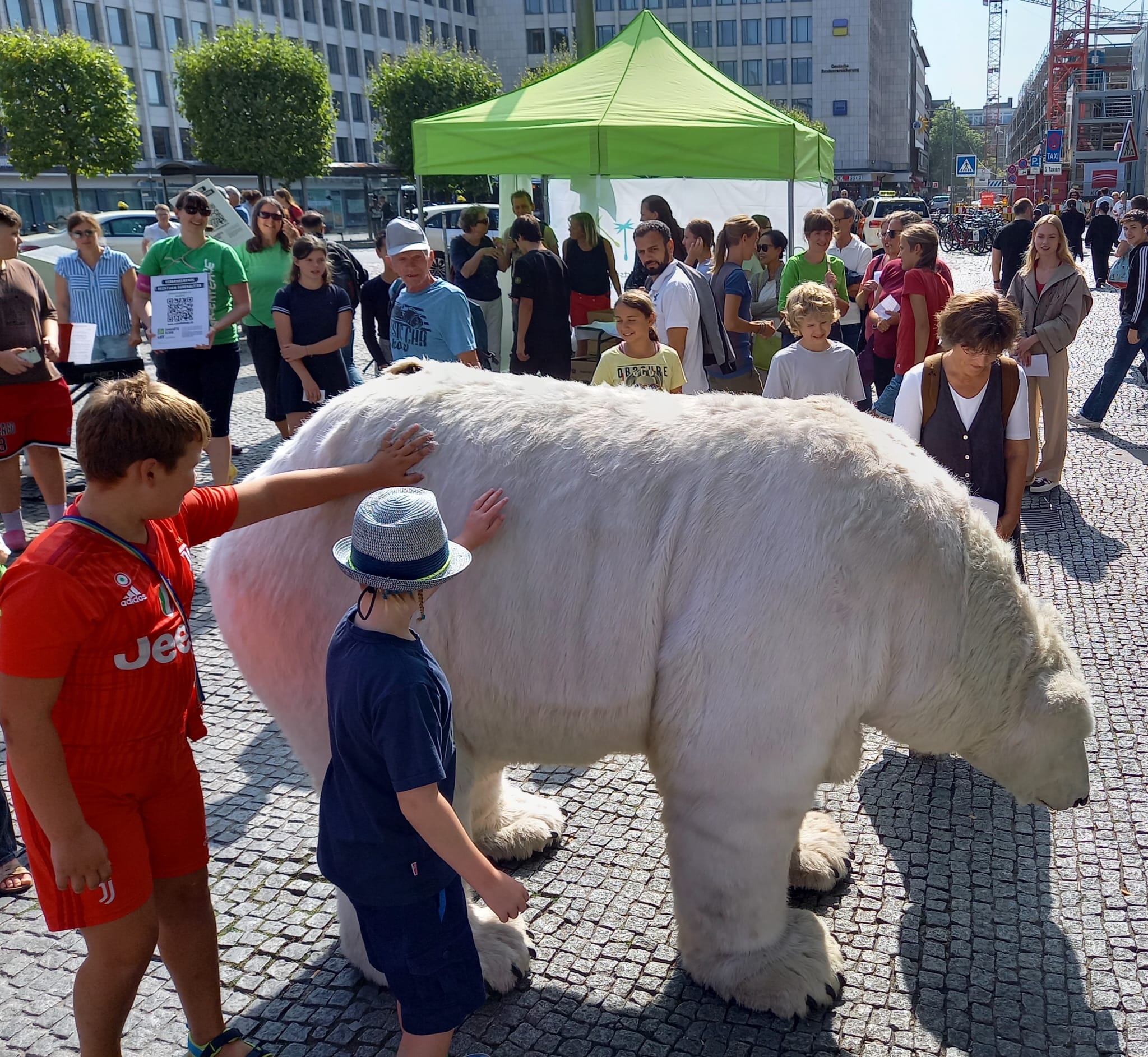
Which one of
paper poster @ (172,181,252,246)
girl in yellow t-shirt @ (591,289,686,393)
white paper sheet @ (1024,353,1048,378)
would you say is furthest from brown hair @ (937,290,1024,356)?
paper poster @ (172,181,252,246)

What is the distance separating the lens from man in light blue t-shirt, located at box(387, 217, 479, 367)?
18.9 ft

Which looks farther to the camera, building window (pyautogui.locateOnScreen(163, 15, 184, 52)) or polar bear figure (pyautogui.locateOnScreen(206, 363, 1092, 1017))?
building window (pyautogui.locateOnScreen(163, 15, 184, 52))

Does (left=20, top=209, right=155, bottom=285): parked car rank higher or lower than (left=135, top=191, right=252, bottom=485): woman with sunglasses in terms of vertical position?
higher

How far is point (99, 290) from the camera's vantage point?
872cm

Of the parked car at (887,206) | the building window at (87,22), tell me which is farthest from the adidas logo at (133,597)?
the building window at (87,22)

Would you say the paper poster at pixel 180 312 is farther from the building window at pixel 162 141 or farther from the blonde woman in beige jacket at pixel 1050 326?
the building window at pixel 162 141

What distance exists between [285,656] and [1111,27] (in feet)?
→ 334

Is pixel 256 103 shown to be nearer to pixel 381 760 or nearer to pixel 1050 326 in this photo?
pixel 1050 326

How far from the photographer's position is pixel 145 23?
57.6 m

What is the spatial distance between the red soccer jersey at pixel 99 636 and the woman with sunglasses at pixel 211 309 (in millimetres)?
5183

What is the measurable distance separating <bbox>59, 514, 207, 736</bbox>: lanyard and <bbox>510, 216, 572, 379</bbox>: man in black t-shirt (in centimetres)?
595

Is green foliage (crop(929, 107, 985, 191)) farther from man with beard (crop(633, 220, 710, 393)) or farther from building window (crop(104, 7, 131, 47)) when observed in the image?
man with beard (crop(633, 220, 710, 393))

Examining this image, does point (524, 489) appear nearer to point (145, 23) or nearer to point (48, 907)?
point (48, 907)

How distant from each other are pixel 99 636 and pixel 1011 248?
1429cm
